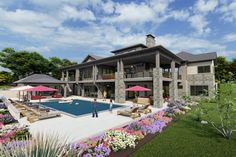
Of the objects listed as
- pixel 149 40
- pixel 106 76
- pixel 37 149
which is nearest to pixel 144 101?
pixel 106 76

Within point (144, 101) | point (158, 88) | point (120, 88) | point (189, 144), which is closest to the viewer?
point (189, 144)

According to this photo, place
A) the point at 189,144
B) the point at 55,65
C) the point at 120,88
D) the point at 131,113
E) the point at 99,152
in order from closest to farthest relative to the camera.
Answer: the point at 99,152
the point at 189,144
the point at 131,113
the point at 120,88
the point at 55,65

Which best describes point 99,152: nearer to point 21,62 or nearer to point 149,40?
point 149,40

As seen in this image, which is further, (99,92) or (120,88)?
(99,92)

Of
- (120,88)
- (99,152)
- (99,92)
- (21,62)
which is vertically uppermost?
(21,62)

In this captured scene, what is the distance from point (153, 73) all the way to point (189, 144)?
12543 millimetres

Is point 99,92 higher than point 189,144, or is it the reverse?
point 99,92

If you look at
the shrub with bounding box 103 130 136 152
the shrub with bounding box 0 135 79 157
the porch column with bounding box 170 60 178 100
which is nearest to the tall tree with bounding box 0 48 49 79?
the porch column with bounding box 170 60 178 100

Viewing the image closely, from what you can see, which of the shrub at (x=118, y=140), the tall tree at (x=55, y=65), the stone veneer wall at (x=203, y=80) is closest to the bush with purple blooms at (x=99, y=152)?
the shrub at (x=118, y=140)

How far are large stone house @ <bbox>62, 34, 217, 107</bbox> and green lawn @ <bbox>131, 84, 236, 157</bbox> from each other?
9290 mm

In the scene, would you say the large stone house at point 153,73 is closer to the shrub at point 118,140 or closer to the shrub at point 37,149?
the shrub at point 118,140

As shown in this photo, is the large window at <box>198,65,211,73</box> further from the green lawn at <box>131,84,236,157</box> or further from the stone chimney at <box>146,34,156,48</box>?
the green lawn at <box>131,84,236,157</box>

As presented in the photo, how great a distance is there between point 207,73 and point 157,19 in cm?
1511

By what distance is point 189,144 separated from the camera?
23.1 feet
